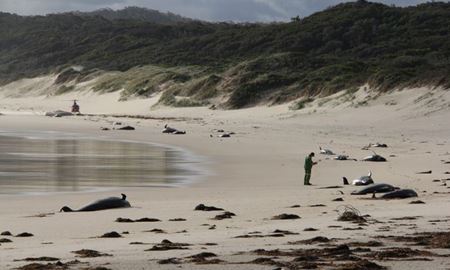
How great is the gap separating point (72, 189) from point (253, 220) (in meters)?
6.86

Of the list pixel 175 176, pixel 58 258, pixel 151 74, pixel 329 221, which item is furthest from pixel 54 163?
pixel 151 74

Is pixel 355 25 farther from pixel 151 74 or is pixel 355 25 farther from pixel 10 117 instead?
pixel 10 117

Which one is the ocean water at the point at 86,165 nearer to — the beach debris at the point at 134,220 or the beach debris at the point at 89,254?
the beach debris at the point at 134,220

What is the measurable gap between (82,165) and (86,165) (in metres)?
0.11

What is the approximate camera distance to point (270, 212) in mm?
14891

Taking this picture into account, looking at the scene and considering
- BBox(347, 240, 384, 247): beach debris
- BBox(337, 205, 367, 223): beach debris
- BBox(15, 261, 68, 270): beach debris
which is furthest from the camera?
BBox(337, 205, 367, 223): beach debris

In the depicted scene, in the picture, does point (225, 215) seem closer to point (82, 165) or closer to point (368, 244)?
point (368, 244)

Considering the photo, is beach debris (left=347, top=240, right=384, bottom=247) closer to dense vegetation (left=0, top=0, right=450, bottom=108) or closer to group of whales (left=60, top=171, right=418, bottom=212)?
group of whales (left=60, top=171, right=418, bottom=212)

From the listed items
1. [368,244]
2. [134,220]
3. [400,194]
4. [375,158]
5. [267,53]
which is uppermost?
[267,53]

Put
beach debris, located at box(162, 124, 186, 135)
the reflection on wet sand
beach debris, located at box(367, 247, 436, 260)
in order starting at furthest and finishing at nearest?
beach debris, located at box(162, 124, 186, 135) → the reflection on wet sand → beach debris, located at box(367, 247, 436, 260)

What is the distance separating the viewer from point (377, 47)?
72.6 meters

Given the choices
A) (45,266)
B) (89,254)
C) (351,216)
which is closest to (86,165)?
(351,216)

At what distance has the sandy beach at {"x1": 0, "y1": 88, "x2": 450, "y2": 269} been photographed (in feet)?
33.4

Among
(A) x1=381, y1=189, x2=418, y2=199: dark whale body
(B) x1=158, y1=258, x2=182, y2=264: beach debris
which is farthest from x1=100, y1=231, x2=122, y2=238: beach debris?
(A) x1=381, y1=189, x2=418, y2=199: dark whale body
